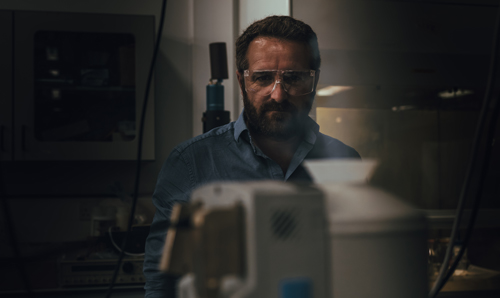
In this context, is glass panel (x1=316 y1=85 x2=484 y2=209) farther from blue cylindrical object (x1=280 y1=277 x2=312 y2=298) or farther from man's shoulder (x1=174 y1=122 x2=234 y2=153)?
blue cylindrical object (x1=280 y1=277 x2=312 y2=298)

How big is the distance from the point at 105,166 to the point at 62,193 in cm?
25

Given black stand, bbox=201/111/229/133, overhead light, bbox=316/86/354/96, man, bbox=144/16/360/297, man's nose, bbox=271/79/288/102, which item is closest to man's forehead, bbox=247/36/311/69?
man, bbox=144/16/360/297

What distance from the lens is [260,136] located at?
113 cm

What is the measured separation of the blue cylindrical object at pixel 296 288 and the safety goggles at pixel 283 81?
0.60 metres

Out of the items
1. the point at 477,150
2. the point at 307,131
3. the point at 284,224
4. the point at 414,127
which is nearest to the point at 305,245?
the point at 284,224

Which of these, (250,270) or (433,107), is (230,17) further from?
(250,270)

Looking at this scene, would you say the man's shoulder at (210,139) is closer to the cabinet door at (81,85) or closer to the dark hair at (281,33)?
the dark hair at (281,33)

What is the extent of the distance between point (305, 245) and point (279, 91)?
0.61 metres

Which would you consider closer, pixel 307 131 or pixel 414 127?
pixel 307 131

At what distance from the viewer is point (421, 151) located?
167 centimetres

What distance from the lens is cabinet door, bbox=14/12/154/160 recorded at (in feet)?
6.12

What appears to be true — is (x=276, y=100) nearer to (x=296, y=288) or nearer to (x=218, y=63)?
(x=296, y=288)

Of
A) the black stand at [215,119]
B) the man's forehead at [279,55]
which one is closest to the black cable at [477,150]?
the man's forehead at [279,55]

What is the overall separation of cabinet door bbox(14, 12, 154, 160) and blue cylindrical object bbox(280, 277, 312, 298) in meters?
1.70
